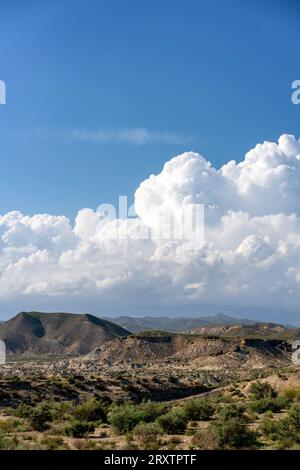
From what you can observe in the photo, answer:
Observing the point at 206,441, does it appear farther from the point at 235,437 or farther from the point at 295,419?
the point at 295,419

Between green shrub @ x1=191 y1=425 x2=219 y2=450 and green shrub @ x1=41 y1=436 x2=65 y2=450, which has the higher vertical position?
green shrub @ x1=191 y1=425 x2=219 y2=450

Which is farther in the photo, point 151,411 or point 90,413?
point 90,413

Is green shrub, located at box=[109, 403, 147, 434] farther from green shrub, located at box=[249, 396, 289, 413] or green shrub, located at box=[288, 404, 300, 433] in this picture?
green shrub, located at box=[249, 396, 289, 413]

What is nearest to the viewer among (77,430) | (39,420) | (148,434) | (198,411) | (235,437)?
(235,437)

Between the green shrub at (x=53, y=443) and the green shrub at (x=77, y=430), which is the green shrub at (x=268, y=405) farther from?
the green shrub at (x=53, y=443)

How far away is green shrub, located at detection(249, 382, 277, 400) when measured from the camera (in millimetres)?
52494

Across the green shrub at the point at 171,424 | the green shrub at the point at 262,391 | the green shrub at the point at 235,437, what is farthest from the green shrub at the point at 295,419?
the green shrub at the point at 262,391

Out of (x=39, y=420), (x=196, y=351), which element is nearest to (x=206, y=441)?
(x=39, y=420)

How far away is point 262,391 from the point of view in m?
54.4

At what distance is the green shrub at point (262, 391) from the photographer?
52.5m

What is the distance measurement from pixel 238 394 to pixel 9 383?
2685 centimetres

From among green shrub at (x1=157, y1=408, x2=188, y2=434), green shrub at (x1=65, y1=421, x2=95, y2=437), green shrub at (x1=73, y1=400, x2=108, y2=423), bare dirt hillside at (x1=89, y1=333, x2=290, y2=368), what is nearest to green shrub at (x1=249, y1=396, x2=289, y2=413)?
green shrub at (x1=157, y1=408, x2=188, y2=434)
